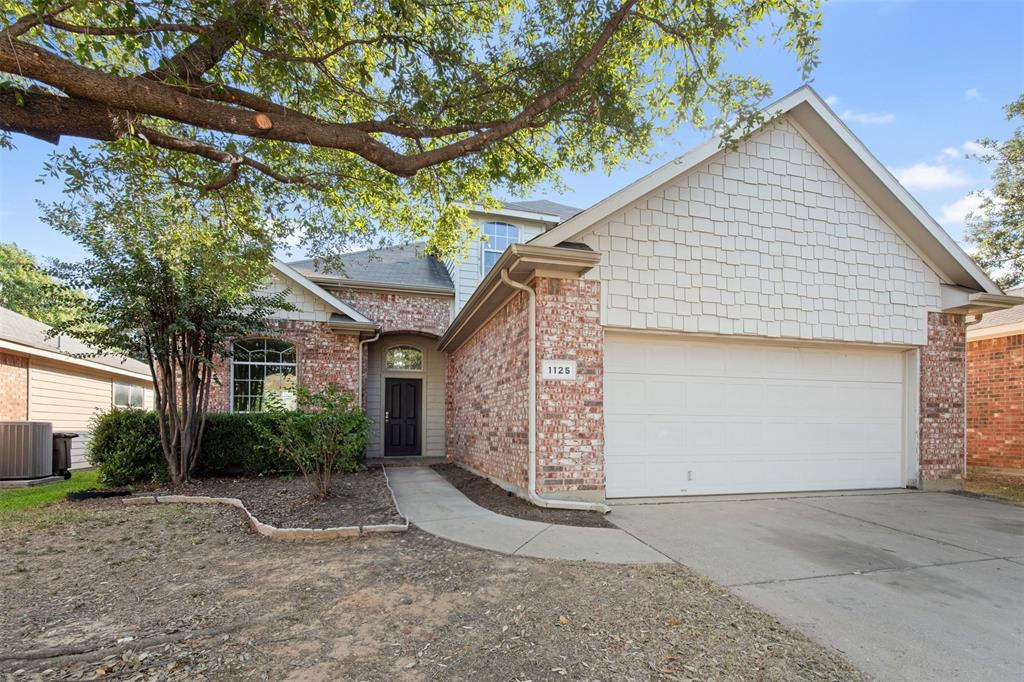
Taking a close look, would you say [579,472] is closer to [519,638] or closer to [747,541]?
[747,541]

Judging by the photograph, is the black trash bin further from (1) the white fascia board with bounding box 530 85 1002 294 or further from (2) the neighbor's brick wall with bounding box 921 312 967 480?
(2) the neighbor's brick wall with bounding box 921 312 967 480

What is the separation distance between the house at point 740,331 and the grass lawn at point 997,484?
24.0 inches

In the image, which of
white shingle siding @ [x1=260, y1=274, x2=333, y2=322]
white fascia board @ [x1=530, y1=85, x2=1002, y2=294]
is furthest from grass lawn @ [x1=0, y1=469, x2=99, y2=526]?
white fascia board @ [x1=530, y1=85, x2=1002, y2=294]

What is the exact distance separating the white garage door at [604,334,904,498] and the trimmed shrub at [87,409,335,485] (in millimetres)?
5226

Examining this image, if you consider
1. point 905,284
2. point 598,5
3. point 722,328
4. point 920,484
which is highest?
point 598,5

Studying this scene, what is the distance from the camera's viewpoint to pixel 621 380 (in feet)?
22.8

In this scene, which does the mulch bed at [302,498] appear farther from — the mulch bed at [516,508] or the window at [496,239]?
the window at [496,239]

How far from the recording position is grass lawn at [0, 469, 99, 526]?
21.8 ft

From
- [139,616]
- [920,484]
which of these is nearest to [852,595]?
[139,616]

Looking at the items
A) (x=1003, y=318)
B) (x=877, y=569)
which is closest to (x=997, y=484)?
(x=1003, y=318)

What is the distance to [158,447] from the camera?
8797 millimetres

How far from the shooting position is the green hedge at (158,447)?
847cm

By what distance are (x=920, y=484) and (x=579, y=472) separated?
20.0 feet

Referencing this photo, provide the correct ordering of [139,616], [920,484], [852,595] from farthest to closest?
[920,484] < [852,595] < [139,616]
